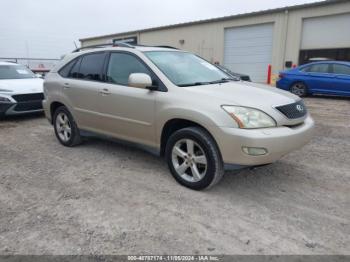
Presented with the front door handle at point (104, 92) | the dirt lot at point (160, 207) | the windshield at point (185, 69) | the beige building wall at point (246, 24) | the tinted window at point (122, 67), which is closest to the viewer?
the dirt lot at point (160, 207)

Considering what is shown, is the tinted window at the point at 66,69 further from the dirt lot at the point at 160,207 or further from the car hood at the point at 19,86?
the car hood at the point at 19,86

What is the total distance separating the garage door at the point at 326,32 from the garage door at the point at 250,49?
1.99 metres

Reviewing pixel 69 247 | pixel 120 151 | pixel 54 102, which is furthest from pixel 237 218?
pixel 54 102

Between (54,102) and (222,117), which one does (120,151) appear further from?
(222,117)

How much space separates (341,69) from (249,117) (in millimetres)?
9266

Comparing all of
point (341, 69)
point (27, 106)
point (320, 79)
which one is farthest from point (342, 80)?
point (27, 106)

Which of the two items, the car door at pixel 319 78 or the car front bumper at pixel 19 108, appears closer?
the car front bumper at pixel 19 108

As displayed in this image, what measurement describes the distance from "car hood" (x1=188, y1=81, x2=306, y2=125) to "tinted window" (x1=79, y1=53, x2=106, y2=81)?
5.68 ft

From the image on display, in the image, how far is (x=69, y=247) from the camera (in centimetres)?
264

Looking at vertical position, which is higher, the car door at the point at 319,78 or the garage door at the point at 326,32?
the garage door at the point at 326,32

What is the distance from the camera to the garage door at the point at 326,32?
14562 mm

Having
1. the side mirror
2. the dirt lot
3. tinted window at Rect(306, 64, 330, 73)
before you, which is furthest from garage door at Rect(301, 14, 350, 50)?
the side mirror

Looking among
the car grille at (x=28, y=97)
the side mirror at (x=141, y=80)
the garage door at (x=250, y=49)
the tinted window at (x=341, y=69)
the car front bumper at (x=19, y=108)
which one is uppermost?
the garage door at (x=250, y=49)

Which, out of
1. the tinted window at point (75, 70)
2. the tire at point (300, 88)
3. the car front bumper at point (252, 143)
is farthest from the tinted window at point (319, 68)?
the tinted window at point (75, 70)
